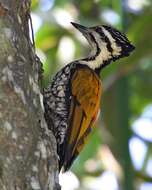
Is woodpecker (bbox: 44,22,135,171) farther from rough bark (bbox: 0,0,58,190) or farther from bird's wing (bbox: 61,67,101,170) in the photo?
rough bark (bbox: 0,0,58,190)

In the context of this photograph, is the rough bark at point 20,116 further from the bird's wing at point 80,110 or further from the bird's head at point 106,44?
the bird's head at point 106,44

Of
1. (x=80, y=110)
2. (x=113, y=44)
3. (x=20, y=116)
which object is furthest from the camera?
(x=113, y=44)

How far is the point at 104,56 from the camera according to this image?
5371 millimetres

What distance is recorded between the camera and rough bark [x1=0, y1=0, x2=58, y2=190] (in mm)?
3811

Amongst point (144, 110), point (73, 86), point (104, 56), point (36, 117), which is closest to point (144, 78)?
point (144, 110)

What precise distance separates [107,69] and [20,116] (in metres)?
2.73

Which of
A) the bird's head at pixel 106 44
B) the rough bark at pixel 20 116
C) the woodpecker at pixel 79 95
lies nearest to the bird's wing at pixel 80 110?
the woodpecker at pixel 79 95

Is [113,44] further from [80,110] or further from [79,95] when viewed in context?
[80,110]

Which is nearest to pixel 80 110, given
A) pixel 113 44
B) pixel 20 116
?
pixel 113 44

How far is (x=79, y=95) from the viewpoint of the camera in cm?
482

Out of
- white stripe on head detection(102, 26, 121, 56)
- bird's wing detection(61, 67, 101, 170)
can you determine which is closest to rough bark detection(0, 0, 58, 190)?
bird's wing detection(61, 67, 101, 170)

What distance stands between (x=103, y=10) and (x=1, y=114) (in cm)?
455

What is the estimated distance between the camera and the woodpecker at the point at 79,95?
4.65 meters

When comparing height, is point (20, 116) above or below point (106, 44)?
below
